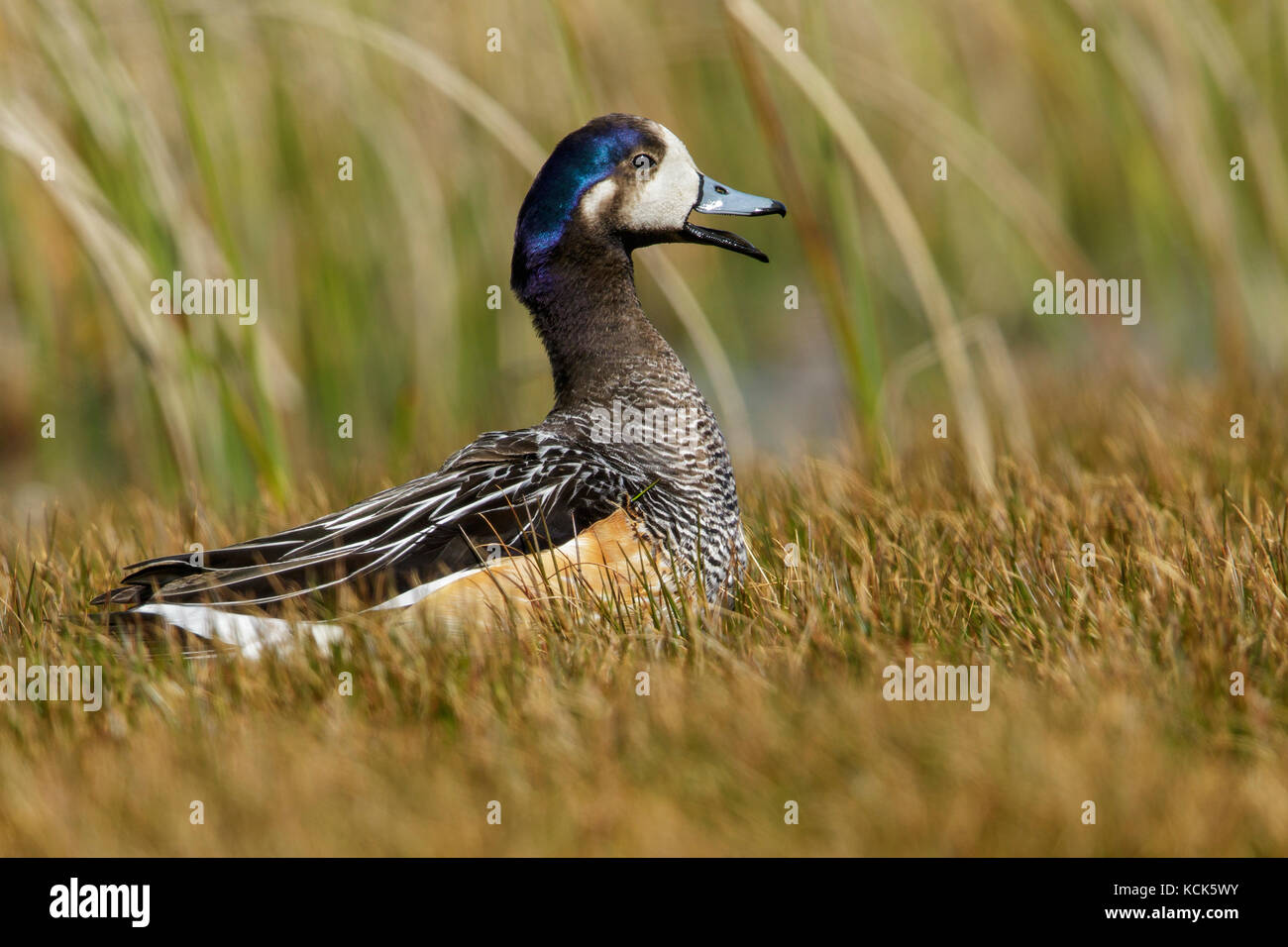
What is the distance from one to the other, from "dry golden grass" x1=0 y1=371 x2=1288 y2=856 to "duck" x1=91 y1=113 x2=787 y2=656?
17 centimetres

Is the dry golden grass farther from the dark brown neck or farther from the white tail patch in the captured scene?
the dark brown neck

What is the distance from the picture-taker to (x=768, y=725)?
9.21 ft

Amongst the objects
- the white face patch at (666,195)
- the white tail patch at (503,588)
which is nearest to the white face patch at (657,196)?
the white face patch at (666,195)

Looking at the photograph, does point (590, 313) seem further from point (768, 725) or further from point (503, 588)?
point (768, 725)

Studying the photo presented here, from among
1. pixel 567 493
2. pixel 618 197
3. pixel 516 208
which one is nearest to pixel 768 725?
pixel 567 493

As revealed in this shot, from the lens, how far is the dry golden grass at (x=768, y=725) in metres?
2.56

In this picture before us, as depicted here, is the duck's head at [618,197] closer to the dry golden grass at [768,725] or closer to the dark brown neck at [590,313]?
the dark brown neck at [590,313]

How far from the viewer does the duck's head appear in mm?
4359

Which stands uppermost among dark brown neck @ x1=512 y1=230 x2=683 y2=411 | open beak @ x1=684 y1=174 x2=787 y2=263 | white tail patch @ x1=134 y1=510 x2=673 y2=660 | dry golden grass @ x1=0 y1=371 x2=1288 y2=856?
open beak @ x1=684 y1=174 x2=787 y2=263

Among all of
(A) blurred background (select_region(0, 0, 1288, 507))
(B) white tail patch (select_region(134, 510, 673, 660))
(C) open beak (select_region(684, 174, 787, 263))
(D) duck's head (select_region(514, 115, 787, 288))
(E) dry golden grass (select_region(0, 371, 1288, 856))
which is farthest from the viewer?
(A) blurred background (select_region(0, 0, 1288, 507))

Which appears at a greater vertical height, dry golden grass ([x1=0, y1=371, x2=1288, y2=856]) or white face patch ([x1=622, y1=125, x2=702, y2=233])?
white face patch ([x1=622, y1=125, x2=702, y2=233])

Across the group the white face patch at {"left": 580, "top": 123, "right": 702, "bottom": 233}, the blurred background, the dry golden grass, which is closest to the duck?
the white face patch at {"left": 580, "top": 123, "right": 702, "bottom": 233}

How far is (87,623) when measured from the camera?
3.73 m

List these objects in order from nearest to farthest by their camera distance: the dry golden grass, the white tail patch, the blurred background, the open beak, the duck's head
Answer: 1. the dry golden grass
2. the white tail patch
3. the duck's head
4. the open beak
5. the blurred background
